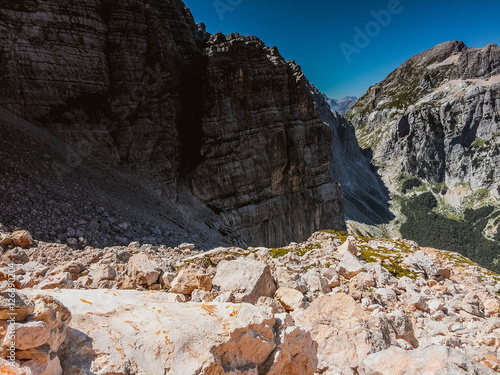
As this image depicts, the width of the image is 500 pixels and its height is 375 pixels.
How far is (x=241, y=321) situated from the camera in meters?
5.43

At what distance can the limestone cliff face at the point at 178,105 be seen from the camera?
31.7 metres

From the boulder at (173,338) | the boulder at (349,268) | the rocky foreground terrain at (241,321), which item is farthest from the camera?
the boulder at (349,268)

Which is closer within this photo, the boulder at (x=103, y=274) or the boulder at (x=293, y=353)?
the boulder at (x=293, y=353)

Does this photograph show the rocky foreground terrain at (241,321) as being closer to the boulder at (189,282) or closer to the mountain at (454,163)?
the boulder at (189,282)

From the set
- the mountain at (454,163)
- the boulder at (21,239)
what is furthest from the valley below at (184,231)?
the mountain at (454,163)

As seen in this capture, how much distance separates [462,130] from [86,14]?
197778 mm

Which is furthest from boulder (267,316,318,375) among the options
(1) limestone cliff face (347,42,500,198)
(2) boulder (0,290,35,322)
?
(1) limestone cliff face (347,42,500,198)

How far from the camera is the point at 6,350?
3.42 metres

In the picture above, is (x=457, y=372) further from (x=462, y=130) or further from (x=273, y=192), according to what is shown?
(x=462, y=130)

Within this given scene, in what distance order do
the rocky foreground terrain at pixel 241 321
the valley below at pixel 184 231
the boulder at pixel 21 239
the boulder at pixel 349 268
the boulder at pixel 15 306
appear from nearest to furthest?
the boulder at pixel 15 306 → the rocky foreground terrain at pixel 241 321 → the valley below at pixel 184 231 → the boulder at pixel 349 268 → the boulder at pixel 21 239

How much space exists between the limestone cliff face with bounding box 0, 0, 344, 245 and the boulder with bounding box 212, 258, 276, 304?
31.1m

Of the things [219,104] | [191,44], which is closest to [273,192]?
[219,104]

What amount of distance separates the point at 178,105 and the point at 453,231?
478 feet

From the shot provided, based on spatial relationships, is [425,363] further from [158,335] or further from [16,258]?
[16,258]
